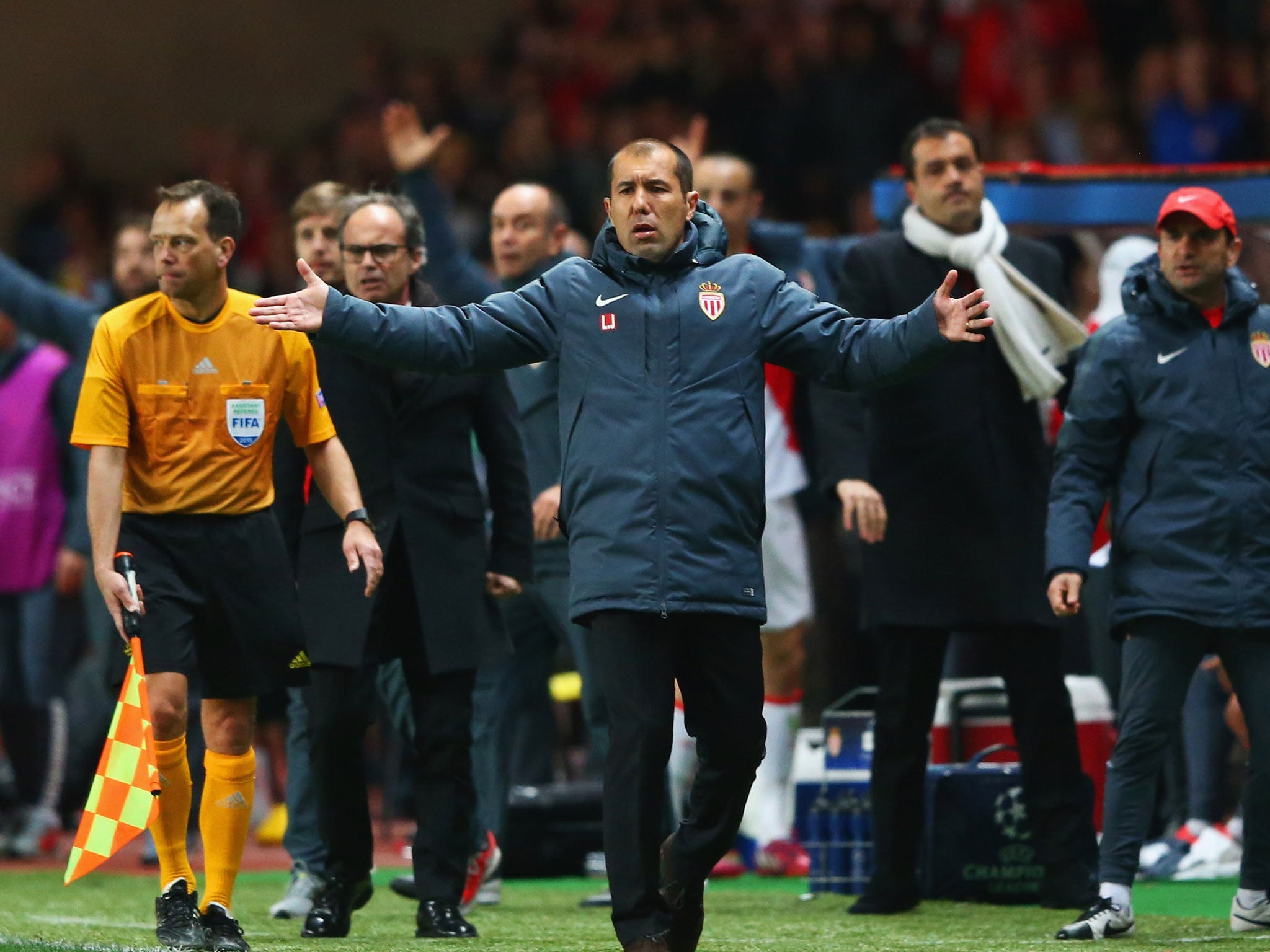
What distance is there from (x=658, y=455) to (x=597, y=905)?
2729 mm

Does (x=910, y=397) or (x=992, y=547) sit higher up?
(x=910, y=397)

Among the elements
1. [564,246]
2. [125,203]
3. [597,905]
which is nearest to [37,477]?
[564,246]

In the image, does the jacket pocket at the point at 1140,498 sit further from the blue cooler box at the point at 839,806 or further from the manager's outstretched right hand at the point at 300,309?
the manager's outstretched right hand at the point at 300,309

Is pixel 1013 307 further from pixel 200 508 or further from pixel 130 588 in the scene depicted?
pixel 130 588

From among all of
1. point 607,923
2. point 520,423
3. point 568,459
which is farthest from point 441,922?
point 520,423

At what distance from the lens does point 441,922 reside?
6.70 metres

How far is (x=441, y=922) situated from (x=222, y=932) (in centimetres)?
77

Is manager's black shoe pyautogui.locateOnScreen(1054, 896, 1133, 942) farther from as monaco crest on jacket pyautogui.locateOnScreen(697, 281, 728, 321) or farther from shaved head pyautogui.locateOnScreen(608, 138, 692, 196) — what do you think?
shaved head pyautogui.locateOnScreen(608, 138, 692, 196)

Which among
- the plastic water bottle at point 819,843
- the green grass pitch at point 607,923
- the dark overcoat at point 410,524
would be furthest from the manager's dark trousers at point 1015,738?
the dark overcoat at point 410,524

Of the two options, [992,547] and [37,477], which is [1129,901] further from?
[37,477]

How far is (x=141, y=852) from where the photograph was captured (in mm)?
10086

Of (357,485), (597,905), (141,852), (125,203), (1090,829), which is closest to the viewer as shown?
(357,485)

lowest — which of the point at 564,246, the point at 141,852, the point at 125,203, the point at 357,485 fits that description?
the point at 141,852

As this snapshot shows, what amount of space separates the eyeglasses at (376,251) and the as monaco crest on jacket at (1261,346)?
8.75ft
